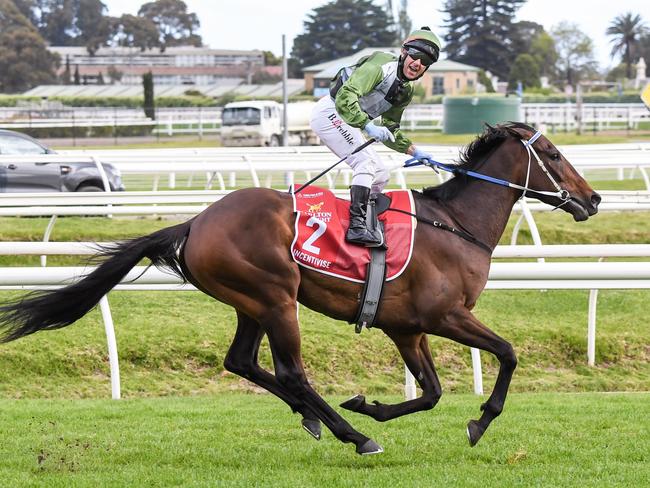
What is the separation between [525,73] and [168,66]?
107 ft

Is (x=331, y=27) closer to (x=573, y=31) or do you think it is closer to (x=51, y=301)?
(x=573, y=31)

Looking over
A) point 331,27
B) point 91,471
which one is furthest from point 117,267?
point 331,27

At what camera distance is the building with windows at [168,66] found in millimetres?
89100

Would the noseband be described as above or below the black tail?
above

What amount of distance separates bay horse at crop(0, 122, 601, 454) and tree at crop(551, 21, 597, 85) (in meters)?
83.8

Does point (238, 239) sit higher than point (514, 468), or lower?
higher

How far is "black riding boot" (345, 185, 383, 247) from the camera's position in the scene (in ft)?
16.7

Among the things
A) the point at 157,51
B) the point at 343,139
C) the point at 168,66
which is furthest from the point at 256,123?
the point at 157,51

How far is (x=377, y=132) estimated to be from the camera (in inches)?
207

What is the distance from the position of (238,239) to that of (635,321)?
4.77 metres

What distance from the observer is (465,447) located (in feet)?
16.9

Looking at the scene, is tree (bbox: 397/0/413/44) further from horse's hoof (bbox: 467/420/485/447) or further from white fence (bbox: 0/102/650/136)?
horse's hoof (bbox: 467/420/485/447)

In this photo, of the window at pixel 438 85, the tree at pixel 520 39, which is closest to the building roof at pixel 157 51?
the tree at pixel 520 39

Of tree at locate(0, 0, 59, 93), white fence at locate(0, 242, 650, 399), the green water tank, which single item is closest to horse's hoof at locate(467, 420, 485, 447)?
white fence at locate(0, 242, 650, 399)
